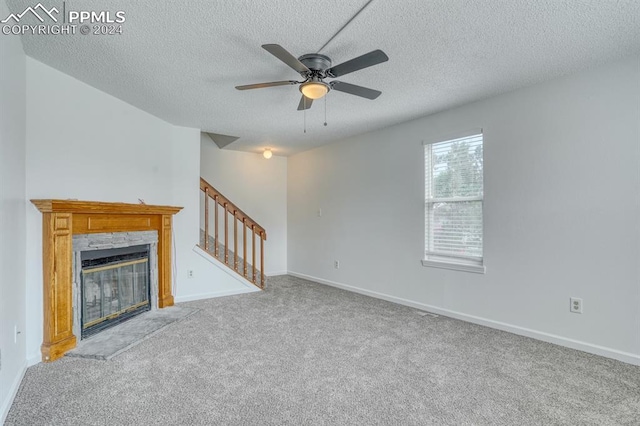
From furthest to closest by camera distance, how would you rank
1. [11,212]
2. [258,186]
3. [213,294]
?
[258,186], [213,294], [11,212]

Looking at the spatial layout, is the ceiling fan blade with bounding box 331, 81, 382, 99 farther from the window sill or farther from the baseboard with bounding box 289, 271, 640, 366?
the baseboard with bounding box 289, 271, 640, 366

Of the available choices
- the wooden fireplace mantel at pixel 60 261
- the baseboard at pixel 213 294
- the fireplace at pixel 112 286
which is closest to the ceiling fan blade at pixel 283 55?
the wooden fireplace mantel at pixel 60 261

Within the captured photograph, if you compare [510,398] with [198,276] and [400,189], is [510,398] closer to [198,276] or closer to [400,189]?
[400,189]

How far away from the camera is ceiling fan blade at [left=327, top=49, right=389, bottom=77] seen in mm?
2102

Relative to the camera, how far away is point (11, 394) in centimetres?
212

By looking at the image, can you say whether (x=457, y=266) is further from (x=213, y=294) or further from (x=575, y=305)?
(x=213, y=294)

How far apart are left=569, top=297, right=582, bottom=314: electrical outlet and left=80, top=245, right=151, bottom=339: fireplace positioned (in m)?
4.51

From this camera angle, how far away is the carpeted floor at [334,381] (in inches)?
77.6

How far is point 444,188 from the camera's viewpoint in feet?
13.3

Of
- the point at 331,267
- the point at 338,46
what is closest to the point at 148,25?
the point at 338,46

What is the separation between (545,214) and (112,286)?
4498 mm

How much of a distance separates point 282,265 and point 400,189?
3.33m

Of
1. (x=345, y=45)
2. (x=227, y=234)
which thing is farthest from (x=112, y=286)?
(x=345, y=45)

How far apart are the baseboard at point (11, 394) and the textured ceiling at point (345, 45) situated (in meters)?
2.42
